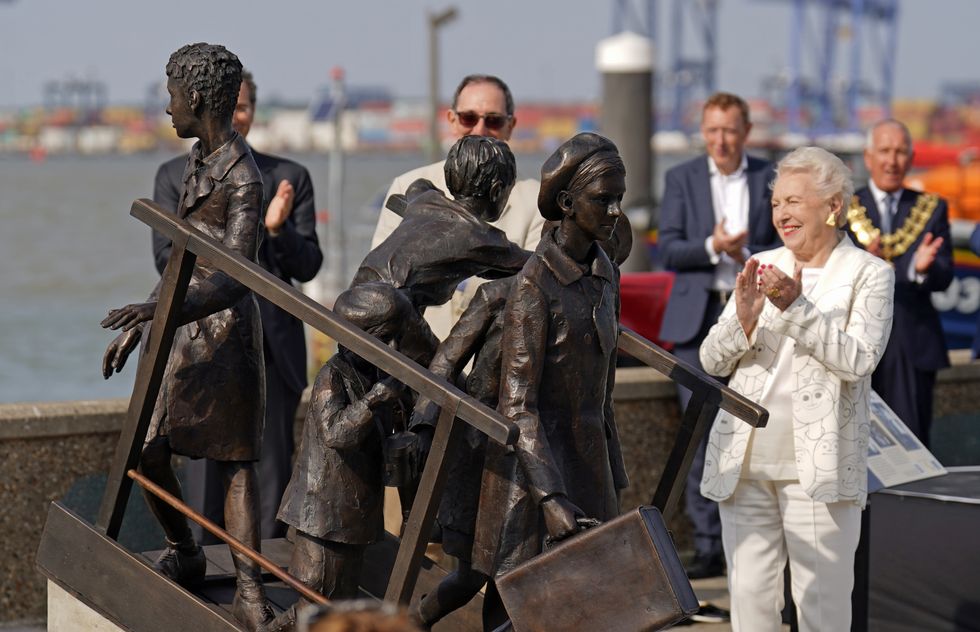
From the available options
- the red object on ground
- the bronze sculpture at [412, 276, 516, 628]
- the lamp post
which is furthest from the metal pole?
the bronze sculpture at [412, 276, 516, 628]

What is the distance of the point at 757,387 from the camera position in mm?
5523

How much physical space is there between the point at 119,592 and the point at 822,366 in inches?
93.0

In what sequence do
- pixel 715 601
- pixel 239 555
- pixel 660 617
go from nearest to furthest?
pixel 660 617 → pixel 239 555 → pixel 715 601

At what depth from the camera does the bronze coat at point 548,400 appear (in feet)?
13.8

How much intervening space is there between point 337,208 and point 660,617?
22634 millimetres

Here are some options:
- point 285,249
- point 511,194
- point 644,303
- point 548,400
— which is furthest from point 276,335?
point 644,303

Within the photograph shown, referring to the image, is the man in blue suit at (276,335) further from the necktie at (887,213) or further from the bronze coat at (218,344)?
the necktie at (887,213)

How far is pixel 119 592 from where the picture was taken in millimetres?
4805

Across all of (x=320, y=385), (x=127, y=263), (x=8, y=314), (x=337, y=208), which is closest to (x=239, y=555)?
(x=320, y=385)

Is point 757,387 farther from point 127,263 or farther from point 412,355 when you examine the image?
point 127,263

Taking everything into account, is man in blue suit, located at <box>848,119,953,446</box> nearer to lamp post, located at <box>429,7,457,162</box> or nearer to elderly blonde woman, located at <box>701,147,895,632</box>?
elderly blonde woman, located at <box>701,147,895,632</box>

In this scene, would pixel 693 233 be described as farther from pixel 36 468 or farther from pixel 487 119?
pixel 36 468

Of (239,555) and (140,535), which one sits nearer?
(239,555)

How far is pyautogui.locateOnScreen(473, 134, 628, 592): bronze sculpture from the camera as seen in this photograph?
4.21m
